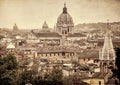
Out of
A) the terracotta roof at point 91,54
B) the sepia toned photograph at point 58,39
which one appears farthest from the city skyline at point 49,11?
the terracotta roof at point 91,54

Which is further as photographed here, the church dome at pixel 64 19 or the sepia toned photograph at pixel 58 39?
the church dome at pixel 64 19

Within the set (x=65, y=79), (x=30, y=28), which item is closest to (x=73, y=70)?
(x=65, y=79)

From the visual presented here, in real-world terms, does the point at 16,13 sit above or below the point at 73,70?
above

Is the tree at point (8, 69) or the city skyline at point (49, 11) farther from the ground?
the city skyline at point (49, 11)

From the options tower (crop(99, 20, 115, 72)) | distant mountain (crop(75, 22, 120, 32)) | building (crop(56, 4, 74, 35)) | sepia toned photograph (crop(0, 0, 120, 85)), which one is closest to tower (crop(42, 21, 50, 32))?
sepia toned photograph (crop(0, 0, 120, 85))

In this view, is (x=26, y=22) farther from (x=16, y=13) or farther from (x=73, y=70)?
(x=73, y=70)

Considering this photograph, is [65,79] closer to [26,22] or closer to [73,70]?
[73,70]

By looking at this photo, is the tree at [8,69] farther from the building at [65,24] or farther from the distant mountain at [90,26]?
the distant mountain at [90,26]
